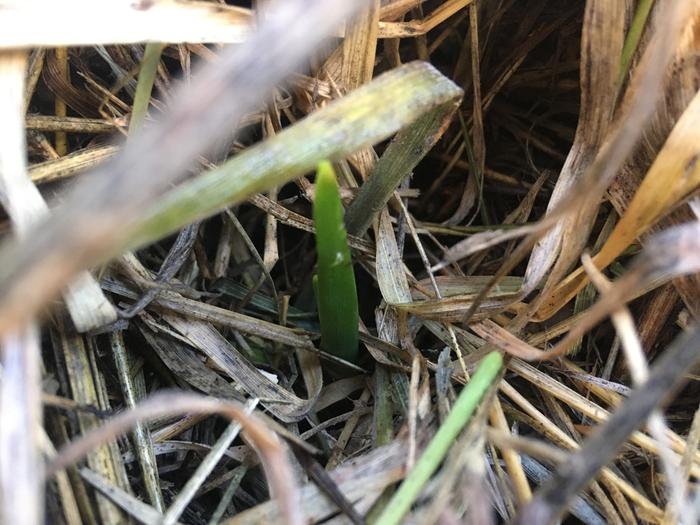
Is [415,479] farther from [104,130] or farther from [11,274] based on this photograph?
[104,130]

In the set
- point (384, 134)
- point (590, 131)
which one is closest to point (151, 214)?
point (384, 134)

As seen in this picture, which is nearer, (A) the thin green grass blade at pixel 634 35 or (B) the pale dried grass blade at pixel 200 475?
(B) the pale dried grass blade at pixel 200 475

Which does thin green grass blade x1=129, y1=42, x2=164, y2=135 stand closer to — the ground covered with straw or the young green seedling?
the ground covered with straw

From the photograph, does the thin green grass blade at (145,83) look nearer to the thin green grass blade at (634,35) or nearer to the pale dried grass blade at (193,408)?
the pale dried grass blade at (193,408)

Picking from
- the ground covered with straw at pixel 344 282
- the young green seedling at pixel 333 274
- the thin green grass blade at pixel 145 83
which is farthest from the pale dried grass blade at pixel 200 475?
the thin green grass blade at pixel 145 83

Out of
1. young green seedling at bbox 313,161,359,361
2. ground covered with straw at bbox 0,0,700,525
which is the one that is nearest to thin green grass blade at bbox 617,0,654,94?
ground covered with straw at bbox 0,0,700,525

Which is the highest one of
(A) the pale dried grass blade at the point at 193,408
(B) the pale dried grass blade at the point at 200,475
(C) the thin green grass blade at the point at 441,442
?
(A) the pale dried grass blade at the point at 193,408

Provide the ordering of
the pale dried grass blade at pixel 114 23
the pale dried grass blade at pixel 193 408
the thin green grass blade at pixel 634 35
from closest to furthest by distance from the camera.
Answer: the pale dried grass blade at pixel 193 408 < the pale dried grass blade at pixel 114 23 < the thin green grass blade at pixel 634 35

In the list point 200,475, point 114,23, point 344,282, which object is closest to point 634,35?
point 344,282
